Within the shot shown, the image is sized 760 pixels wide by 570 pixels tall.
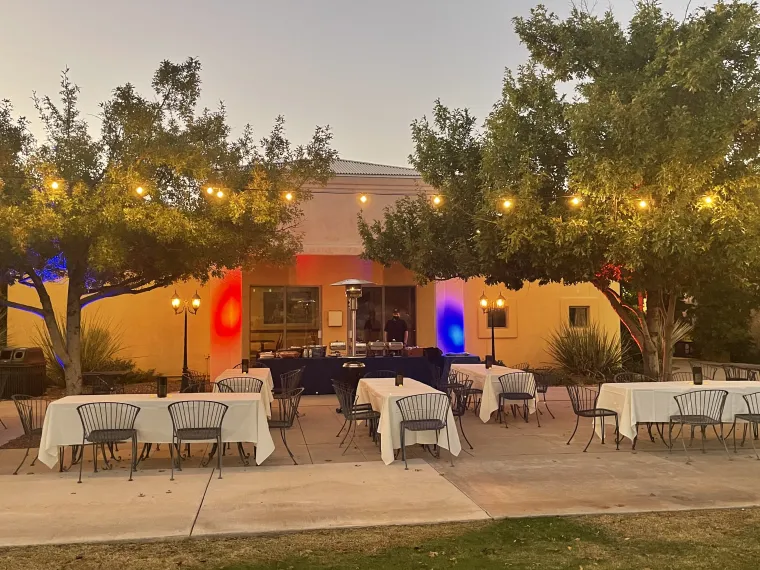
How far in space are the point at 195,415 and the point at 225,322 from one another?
29.5 ft

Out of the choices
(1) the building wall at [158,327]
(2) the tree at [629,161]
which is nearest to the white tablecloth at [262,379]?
(2) the tree at [629,161]

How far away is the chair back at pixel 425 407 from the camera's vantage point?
8.01 metres

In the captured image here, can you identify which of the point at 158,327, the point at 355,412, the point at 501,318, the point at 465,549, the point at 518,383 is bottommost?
the point at 465,549

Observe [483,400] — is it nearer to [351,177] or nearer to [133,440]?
[133,440]

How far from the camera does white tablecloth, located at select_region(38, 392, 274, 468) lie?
7.38 metres

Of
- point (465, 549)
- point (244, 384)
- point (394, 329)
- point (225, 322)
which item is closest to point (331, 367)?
point (394, 329)

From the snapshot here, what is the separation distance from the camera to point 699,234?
9.30 meters

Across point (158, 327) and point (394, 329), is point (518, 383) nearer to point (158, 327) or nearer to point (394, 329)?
A: point (394, 329)

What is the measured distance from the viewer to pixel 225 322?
54.0 ft

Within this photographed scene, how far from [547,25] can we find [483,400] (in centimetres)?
624

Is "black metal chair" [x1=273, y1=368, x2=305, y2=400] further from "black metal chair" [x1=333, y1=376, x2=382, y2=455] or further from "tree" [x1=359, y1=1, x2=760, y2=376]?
"tree" [x1=359, y1=1, x2=760, y2=376]

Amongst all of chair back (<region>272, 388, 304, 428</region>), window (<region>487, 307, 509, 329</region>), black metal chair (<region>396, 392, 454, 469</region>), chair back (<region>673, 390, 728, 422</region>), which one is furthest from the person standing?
chair back (<region>673, 390, 728, 422</region>)

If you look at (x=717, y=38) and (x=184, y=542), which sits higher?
(x=717, y=38)

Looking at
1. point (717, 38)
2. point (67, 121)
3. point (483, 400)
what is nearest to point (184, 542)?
point (483, 400)
